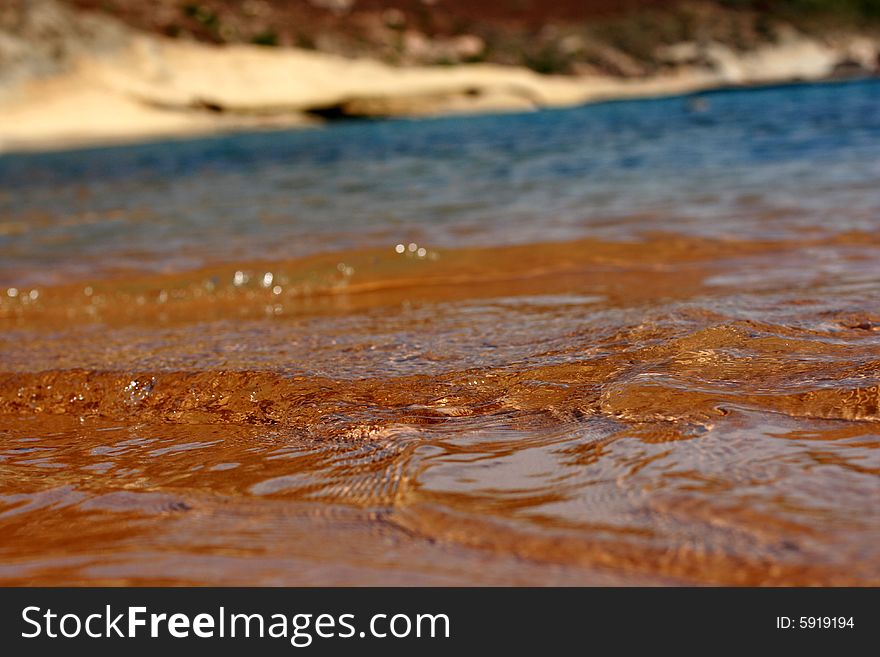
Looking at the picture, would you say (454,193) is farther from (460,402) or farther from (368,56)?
(368,56)

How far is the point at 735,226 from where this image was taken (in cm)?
510

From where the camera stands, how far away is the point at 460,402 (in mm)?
2355

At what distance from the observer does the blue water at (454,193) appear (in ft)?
18.2

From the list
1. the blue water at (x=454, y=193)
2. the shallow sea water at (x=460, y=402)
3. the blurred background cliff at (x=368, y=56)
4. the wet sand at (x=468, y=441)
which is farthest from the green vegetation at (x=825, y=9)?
the wet sand at (x=468, y=441)

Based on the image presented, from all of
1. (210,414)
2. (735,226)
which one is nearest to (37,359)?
(210,414)

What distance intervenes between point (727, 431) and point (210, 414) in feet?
4.20

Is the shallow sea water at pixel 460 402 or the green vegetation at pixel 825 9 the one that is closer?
the shallow sea water at pixel 460 402

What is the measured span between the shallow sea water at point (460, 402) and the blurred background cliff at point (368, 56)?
18.4 metres

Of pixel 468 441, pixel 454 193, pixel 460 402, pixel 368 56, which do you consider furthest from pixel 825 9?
pixel 468 441

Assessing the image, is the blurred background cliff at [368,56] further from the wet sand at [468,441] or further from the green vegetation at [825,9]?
the wet sand at [468,441]

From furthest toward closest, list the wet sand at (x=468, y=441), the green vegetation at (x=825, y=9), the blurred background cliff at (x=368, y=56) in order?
1. the green vegetation at (x=825, y=9)
2. the blurred background cliff at (x=368, y=56)
3. the wet sand at (x=468, y=441)

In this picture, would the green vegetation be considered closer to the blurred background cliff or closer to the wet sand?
the blurred background cliff

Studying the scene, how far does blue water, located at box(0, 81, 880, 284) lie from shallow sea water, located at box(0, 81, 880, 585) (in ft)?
0.29
